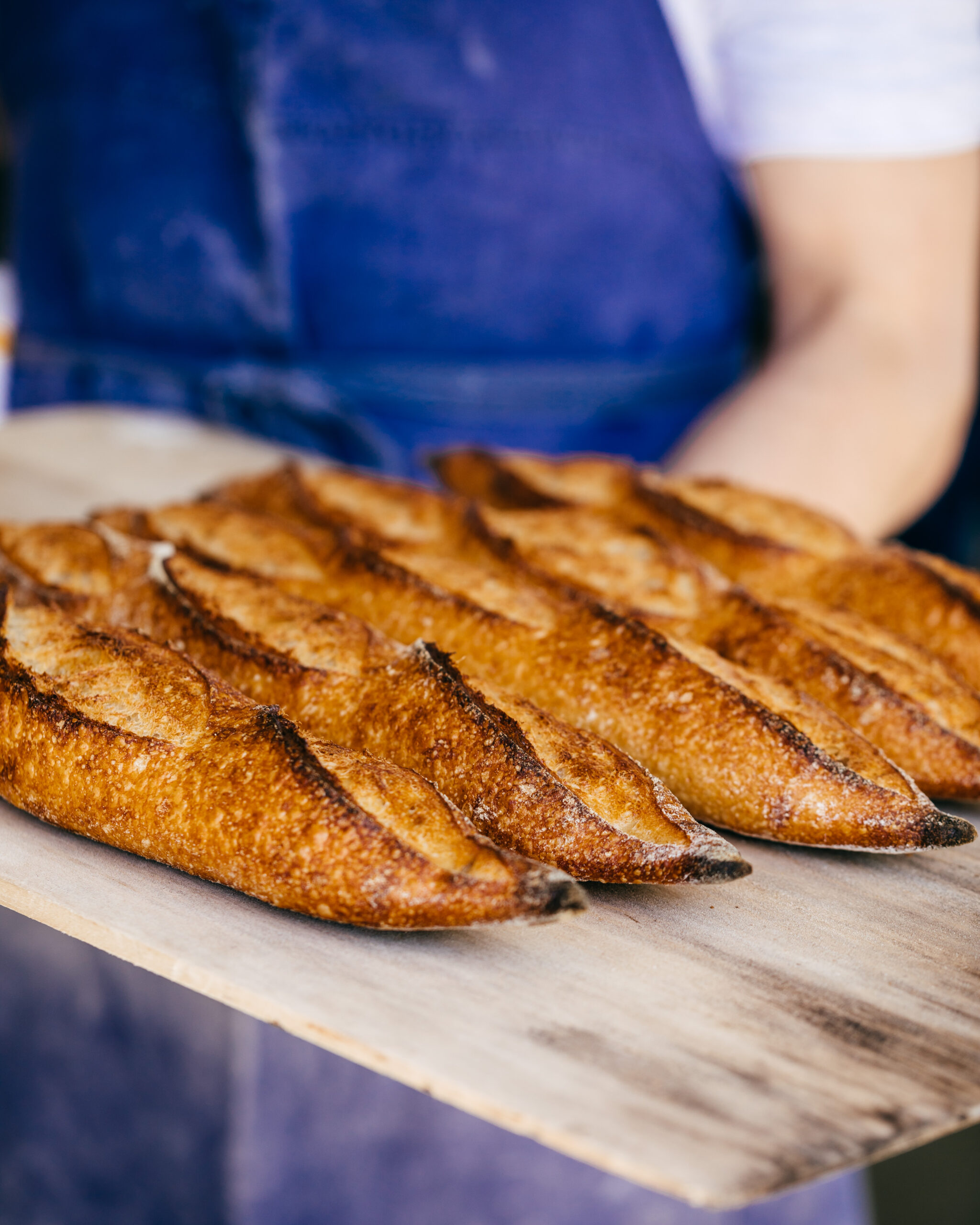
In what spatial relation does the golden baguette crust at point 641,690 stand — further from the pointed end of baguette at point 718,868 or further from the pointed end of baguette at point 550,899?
the pointed end of baguette at point 550,899

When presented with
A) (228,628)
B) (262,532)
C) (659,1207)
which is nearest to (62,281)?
(262,532)

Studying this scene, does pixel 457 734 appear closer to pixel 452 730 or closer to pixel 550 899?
pixel 452 730

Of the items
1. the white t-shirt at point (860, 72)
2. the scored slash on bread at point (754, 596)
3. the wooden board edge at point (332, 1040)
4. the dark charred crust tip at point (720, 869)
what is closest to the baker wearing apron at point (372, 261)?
the white t-shirt at point (860, 72)

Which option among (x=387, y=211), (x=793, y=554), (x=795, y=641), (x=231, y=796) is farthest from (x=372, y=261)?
(x=231, y=796)

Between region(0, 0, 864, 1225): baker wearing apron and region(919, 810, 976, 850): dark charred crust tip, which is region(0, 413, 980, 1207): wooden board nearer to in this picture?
region(919, 810, 976, 850): dark charred crust tip

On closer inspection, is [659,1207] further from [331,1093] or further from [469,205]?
[469,205]

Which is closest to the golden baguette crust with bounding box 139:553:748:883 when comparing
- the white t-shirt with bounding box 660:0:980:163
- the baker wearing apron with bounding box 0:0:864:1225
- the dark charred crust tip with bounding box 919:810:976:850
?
the dark charred crust tip with bounding box 919:810:976:850
